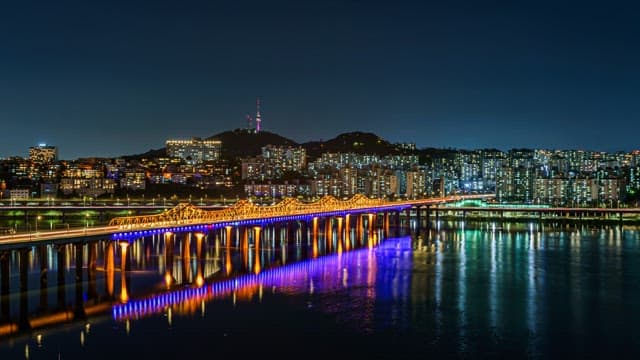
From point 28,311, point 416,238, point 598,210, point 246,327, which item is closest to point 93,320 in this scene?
point 28,311

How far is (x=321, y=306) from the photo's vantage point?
153ft

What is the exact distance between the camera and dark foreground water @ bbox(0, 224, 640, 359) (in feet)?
120

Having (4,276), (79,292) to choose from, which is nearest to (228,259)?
(79,292)

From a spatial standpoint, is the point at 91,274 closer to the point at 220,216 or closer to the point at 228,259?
the point at 228,259

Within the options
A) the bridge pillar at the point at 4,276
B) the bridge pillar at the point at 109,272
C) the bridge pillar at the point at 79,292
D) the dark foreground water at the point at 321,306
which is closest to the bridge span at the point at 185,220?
the bridge pillar at the point at 4,276

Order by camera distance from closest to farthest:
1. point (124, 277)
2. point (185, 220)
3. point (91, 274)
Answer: point (91, 274), point (124, 277), point (185, 220)

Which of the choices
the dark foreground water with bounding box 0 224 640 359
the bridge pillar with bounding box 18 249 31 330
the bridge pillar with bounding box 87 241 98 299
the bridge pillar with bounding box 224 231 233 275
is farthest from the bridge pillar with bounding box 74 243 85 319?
the bridge pillar with bounding box 224 231 233 275

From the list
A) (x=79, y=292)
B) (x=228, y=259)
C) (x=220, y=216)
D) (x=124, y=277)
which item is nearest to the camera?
(x=79, y=292)

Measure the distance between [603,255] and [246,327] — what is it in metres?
49.5

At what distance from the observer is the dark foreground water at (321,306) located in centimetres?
3653

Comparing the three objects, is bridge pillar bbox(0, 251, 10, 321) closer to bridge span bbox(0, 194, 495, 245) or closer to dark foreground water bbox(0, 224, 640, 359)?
dark foreground water bbox(0, 224, 640, 359)

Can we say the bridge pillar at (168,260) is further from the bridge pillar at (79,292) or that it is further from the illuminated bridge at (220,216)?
the bridge pillar at (79,292)

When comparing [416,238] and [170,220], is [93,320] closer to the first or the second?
[170,220]

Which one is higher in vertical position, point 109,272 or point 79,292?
point 109,272
